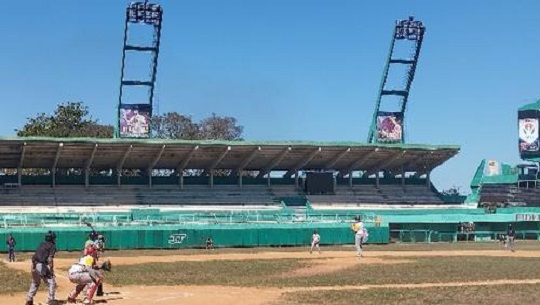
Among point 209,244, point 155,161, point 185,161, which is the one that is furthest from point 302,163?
point 209,244

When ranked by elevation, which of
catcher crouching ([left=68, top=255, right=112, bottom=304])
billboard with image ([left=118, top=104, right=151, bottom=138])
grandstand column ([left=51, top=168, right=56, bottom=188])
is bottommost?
catcher crouching ([left=68, top=255, right=112, bottom=304])

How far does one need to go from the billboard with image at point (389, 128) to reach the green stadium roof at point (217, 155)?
3.24m

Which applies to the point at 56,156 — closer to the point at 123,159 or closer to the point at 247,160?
the point at 123,159

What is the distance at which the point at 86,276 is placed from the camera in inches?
756

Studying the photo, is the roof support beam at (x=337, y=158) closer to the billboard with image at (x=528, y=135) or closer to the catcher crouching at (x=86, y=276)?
the billboard with image at (x=528, y=135)

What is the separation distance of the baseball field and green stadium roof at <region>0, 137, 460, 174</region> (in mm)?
32779

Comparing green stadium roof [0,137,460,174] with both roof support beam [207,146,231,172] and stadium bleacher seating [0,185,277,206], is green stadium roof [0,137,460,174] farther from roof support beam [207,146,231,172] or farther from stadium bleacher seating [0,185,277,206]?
stadium bleacher seating [0,185,277,206]

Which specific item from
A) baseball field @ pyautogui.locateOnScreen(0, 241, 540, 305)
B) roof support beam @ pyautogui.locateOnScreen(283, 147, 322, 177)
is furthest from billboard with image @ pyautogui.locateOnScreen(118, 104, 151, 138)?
baseball field @ pyautogui.locateOnScreen(0, 241, 540, 305)

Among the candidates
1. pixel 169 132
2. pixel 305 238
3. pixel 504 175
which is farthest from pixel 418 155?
pixel 169 132

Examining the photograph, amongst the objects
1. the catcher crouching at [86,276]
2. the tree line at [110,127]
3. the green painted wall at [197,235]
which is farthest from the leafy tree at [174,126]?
the catcher crouching at [86,276]

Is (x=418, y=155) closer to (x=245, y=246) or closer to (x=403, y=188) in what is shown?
(x=403, y=188)

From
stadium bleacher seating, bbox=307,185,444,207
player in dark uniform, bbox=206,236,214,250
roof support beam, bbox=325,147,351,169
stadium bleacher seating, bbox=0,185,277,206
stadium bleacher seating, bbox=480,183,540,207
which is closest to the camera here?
player in dark uniform, bbox=206,236,214,250

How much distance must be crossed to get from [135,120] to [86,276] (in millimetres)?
61046

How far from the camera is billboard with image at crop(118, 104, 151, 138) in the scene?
78.6m
